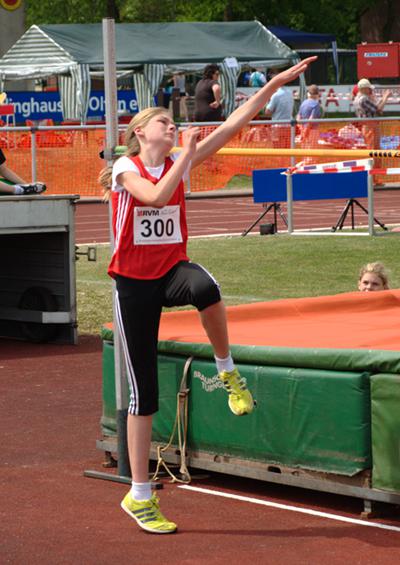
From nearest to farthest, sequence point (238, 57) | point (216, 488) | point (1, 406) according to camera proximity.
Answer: point (216, 488) → point (1, 406) → point (238, 57)

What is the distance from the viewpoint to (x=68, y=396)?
955cm

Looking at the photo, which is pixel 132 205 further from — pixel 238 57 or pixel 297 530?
pixel 238 57

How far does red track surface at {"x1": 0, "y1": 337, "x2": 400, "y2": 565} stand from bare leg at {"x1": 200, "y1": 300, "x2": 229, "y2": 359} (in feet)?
2.56

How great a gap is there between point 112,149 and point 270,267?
9266 millimetres

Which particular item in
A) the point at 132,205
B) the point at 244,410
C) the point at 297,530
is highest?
the point at 132,205

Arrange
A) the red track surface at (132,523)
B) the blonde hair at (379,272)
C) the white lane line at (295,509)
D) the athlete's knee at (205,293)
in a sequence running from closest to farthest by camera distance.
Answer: the red track surface at (132,523)
the athlete's knee at (205,293)
the white lane line at (295,509)
the blonde hair at (379,272)

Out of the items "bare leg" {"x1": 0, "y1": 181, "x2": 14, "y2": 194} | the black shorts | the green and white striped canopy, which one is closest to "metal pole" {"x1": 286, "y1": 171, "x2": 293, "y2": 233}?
"bare leg" {"x1": 0, "y1": 181, "x2": 14, "y2": 194}

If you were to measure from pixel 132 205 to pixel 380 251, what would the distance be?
11.2 metres

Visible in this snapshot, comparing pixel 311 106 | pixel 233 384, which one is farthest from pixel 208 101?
pixel 233 384

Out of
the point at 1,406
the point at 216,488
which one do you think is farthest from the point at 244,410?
the point at 1,406

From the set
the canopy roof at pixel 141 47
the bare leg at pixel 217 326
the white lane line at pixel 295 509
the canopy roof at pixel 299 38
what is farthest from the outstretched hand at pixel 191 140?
the canopy roof at pixel 299 38

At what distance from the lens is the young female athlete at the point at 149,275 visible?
20.1 feet

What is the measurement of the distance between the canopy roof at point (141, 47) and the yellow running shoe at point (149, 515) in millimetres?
31931

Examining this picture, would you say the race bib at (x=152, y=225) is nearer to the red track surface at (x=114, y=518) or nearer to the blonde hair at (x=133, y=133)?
the blonde hair at (x=133, y=133)
